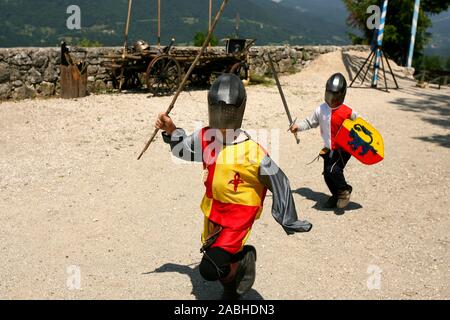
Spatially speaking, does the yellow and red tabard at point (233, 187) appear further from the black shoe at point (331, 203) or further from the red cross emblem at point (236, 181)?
the black shoe at point (331, 203)

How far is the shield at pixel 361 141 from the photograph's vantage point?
4.81 metres

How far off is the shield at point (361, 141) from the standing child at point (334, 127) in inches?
2.9

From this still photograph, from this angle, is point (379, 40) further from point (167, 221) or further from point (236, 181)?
point (236, 181)

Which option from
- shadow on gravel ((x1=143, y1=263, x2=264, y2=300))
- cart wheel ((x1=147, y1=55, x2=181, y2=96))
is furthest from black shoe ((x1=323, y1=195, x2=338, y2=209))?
cart wheel ((x1=147, y1=55, x2=181, y2=96))

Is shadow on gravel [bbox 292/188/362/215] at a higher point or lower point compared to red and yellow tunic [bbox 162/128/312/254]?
lower

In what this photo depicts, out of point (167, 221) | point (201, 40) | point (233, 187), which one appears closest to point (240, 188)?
point (233, 187)

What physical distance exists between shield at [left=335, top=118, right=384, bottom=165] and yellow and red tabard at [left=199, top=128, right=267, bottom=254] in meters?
2.18

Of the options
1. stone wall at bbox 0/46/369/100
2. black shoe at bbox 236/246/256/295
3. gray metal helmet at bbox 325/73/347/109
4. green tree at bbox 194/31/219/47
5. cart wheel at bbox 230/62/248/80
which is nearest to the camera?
black shoe at bbox 236/246/256/295

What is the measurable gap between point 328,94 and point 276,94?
722 centimetres

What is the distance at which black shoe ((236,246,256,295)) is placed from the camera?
311 cm

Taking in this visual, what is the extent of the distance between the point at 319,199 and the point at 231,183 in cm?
287

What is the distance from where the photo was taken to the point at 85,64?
1062cm

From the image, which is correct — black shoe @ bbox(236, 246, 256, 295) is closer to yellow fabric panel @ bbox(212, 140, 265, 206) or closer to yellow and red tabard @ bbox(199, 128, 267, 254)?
yellow and red tabard @ bbox(199, 128, 267, 254)

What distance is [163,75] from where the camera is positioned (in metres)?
10.9
